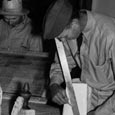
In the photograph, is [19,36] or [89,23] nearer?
[89,23]

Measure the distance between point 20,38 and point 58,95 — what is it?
1.68m

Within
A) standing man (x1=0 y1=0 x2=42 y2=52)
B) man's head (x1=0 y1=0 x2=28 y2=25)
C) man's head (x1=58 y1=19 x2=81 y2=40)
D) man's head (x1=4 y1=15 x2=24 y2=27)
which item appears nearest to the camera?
man's head (x1=58 y1=19 x2=81 y2=40)

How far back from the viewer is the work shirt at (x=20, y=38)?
10.4 ft

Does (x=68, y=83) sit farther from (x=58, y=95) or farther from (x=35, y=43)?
(x=35, y=43)

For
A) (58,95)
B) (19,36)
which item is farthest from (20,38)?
(58,95)

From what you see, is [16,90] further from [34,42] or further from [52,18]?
[34,42]

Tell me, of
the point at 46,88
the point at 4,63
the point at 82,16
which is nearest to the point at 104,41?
the point at 82,16

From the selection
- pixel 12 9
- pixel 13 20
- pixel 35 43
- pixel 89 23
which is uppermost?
pixel 89 23

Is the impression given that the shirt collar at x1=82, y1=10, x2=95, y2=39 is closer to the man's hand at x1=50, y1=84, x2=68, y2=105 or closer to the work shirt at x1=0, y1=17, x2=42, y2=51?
the man's hand at x1=50, y1=84, x2=68, y2=105

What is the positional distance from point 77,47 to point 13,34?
5.08 ft

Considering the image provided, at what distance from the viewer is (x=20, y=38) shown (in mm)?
3211

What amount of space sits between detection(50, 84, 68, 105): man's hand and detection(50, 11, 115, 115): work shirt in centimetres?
14

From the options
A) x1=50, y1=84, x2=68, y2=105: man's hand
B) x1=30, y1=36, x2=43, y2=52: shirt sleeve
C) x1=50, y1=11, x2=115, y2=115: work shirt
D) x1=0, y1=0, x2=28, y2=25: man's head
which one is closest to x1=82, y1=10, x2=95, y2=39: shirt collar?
x1=50, y1=11, x2=115, y2=115: work shirt

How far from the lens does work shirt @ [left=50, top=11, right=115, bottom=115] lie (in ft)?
5.24
